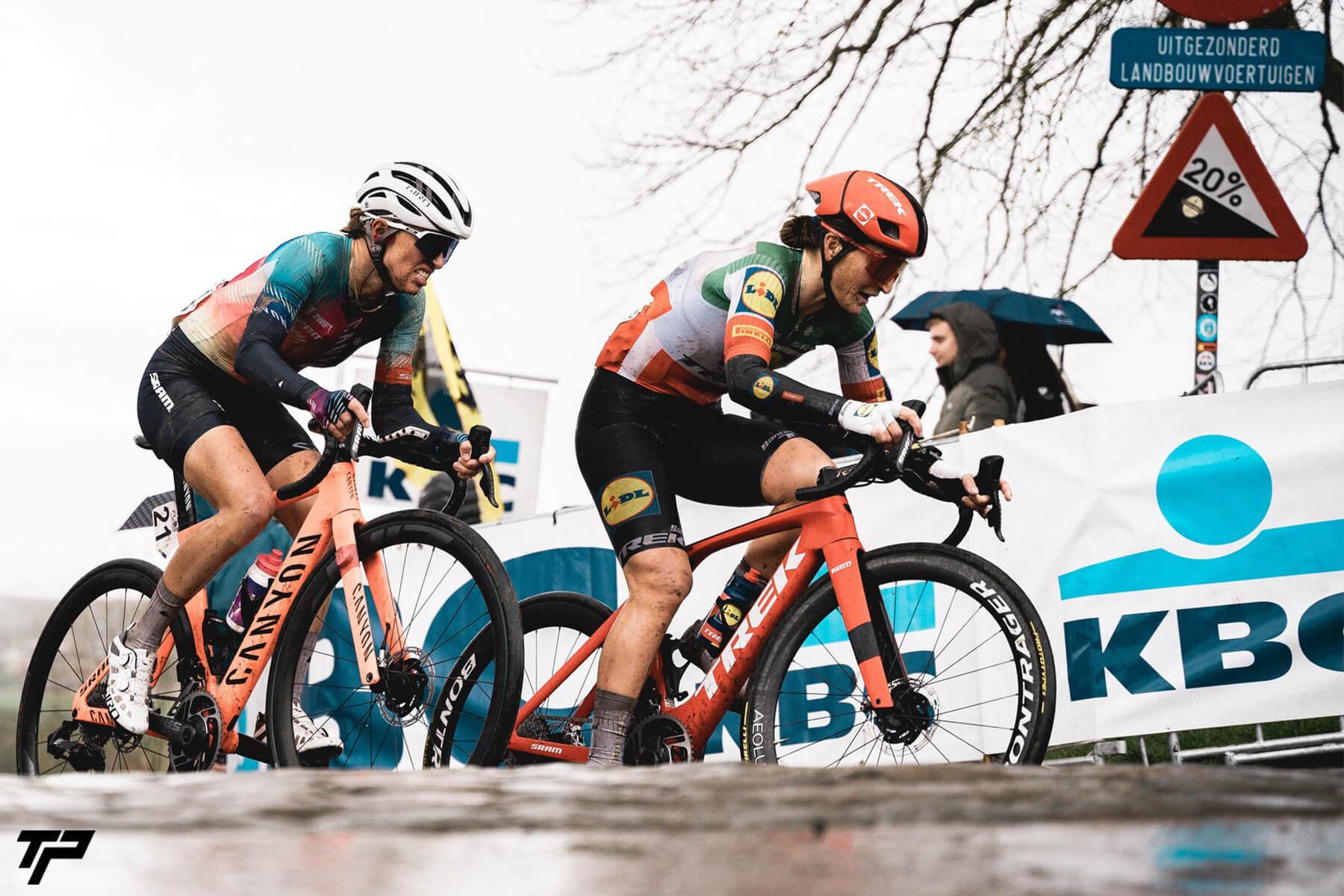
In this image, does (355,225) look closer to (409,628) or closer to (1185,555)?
(409,628)

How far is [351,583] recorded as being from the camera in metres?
4.30

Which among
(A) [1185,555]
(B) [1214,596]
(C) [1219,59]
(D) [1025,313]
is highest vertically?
(C) [1219,59]

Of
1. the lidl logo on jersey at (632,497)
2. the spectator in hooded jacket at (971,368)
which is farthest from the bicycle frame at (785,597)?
the spectator in hooded jacket at (971,368)

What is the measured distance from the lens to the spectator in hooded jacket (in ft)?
21.5

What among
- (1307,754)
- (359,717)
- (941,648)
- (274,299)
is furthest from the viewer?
(359,717)

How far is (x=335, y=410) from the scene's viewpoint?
4.27 metres

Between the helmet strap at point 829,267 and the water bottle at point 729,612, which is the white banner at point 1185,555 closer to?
the water bottle at point 729,612

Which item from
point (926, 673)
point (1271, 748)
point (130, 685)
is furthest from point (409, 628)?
point (1271, 748)

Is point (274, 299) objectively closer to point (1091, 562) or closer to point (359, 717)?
point (359, 717)

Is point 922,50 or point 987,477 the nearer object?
point 987,477

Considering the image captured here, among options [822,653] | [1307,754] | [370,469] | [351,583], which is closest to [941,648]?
[822,653]

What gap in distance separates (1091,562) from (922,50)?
20.3 feet

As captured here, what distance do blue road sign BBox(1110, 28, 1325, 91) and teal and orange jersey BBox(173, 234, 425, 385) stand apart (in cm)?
320

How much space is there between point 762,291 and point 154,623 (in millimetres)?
2528
